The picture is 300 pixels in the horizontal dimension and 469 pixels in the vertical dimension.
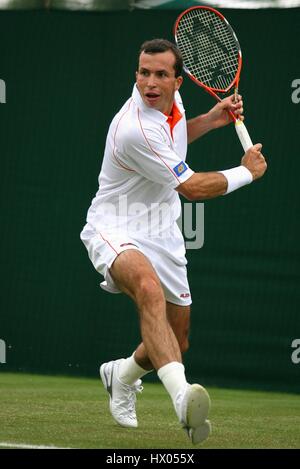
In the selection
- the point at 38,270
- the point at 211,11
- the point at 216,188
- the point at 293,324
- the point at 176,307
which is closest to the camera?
the point at 216,188

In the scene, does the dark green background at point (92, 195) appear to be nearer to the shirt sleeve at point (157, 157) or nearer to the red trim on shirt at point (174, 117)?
the red trim on shirt at point (174, 117)

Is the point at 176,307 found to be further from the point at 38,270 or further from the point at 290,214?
the point at 38,270

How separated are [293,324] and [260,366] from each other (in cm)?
42

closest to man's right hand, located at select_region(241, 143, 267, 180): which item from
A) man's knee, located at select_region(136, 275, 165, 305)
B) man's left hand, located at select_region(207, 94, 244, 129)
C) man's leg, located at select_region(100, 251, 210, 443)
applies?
man's left hand, located at select_region(207, 94, 244, 129)

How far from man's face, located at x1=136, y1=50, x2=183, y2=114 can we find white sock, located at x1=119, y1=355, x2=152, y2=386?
55.1 inches

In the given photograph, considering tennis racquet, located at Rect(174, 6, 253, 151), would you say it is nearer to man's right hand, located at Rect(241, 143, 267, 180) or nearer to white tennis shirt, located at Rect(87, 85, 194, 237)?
white tennis shirt, located at Rect(87, 85, 194, 237)

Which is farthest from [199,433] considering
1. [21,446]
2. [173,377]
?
[21,446]

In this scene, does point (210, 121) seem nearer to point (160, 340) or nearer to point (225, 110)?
point (225, 110)

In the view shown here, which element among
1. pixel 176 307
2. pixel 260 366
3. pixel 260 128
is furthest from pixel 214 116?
pixel 260 366

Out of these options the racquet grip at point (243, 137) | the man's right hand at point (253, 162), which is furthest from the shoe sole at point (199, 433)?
the racquet grip at point (243, 137)

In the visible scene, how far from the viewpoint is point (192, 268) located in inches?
345

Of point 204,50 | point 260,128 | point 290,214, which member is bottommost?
point 290,214

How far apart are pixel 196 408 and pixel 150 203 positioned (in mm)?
1360

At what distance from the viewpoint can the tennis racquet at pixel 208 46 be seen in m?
6.81
